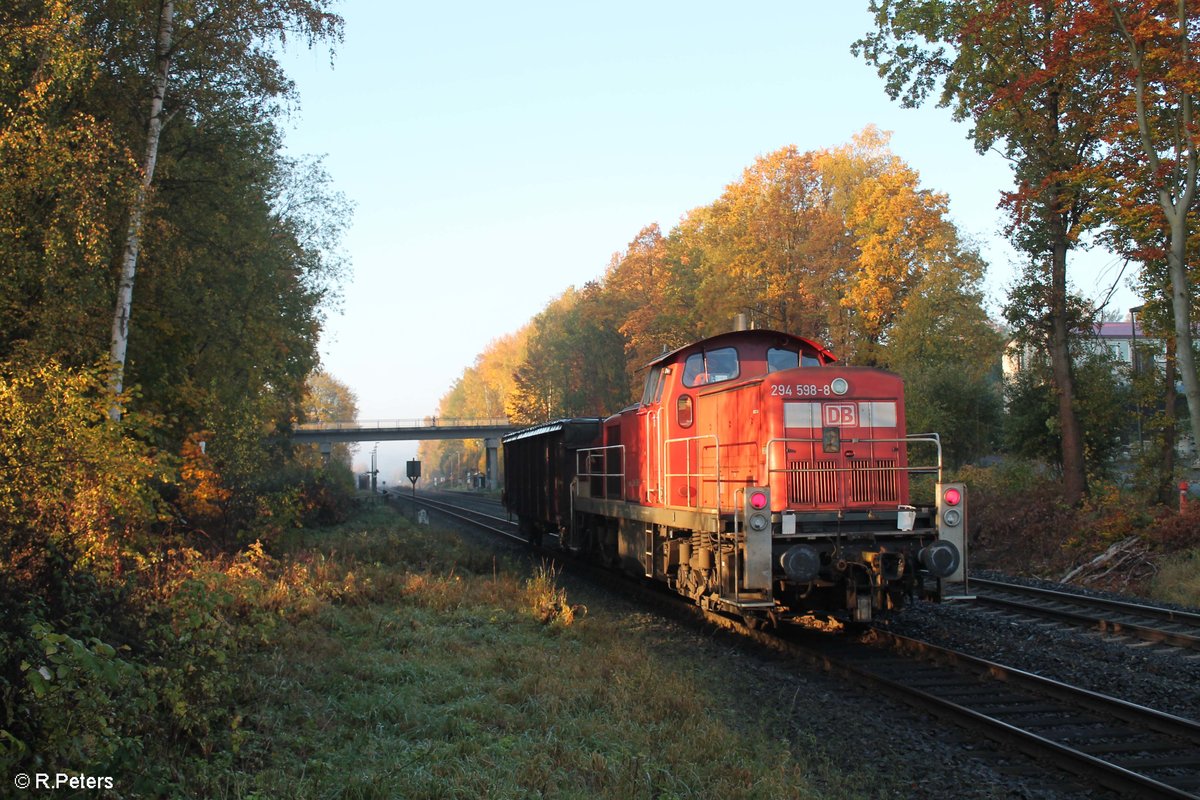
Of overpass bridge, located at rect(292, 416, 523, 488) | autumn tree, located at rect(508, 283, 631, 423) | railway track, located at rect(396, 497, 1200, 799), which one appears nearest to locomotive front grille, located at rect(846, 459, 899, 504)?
railway track, located at rect(396, 497, 1200, 799)

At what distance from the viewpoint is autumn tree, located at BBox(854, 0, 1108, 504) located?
18688 millimetres

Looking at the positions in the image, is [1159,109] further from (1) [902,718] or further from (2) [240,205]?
(2) [240,205]

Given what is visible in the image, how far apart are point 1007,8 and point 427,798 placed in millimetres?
18572

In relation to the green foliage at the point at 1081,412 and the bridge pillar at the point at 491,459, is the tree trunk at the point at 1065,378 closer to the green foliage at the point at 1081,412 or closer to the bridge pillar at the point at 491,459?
the green foliage at the point at 1081,412

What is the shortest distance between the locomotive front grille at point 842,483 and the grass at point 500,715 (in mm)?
2043

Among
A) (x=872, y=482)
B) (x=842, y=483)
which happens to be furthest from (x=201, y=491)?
(x=872, y=482)

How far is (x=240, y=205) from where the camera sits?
18234 mm

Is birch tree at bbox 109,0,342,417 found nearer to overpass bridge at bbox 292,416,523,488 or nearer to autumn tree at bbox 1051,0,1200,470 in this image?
autumn tree at bbox 1051,0,1200,470

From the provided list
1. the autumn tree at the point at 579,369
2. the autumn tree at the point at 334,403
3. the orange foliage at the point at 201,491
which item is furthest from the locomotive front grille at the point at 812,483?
the autumn tree at the point at 334,403

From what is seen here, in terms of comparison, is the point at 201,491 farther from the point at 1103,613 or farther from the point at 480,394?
the point at 480,394

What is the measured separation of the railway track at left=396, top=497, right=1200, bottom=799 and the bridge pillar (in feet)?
197

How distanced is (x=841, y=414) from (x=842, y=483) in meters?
0.79

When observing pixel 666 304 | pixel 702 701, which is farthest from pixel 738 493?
pixel 666 304

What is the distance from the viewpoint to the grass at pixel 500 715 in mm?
5676
